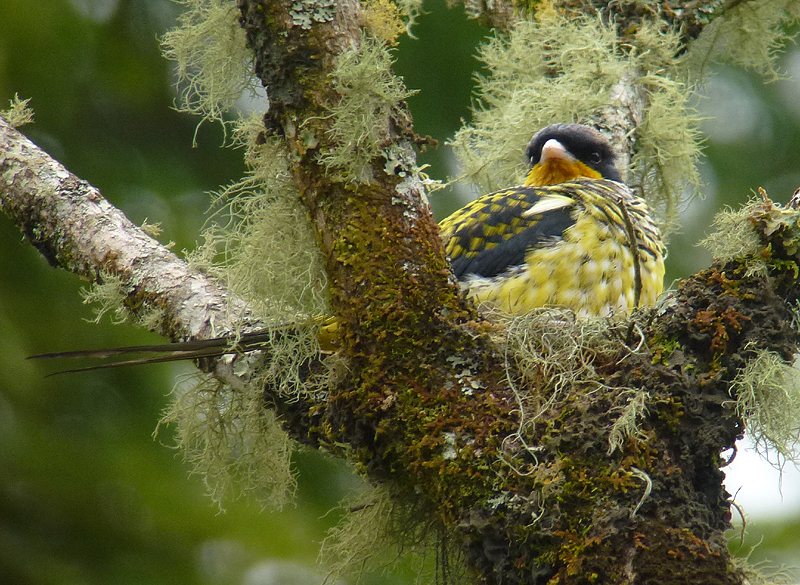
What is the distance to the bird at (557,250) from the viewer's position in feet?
9.06

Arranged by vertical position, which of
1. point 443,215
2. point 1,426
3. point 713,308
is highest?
point 713,308

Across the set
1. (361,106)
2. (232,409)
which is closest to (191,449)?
(232,409)

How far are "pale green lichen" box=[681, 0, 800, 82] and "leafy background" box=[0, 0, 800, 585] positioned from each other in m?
1.10

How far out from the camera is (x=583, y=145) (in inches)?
135

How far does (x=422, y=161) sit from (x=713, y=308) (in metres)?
2.58

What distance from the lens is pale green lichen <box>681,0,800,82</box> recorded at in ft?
12.4

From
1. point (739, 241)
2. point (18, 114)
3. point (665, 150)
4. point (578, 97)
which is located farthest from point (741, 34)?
point (18, 114)

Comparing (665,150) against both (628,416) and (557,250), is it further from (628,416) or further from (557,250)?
(628,416)

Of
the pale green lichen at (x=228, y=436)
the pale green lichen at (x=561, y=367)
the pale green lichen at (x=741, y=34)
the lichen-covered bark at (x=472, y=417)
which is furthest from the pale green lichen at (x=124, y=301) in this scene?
the pale green lichen at (x=741, y=34)

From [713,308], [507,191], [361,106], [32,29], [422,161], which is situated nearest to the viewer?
[713,308]

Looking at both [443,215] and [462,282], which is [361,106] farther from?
[443,215]

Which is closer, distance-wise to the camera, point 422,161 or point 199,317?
point 199,317

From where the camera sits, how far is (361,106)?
2.00m

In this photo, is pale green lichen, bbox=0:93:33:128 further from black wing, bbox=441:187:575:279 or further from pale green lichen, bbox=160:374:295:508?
black wing, bbox=441:187:575:279
